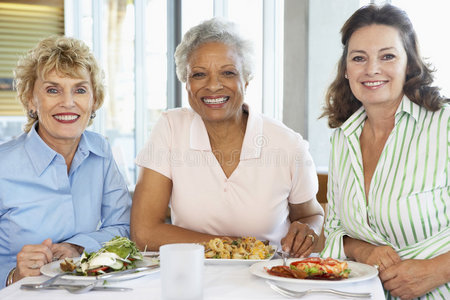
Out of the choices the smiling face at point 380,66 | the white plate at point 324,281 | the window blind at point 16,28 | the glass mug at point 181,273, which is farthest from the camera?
the window blind at point 16,28

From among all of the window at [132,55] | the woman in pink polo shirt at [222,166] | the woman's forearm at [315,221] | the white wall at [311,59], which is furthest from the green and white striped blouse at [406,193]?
the window at [132,55]

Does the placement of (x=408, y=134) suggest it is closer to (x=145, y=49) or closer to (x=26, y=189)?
(x=26, y=189)

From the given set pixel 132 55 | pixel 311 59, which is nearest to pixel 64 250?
pixel 311 59

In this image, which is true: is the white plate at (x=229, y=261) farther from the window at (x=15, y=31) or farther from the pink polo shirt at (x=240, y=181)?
the window at (x=15, y=31)

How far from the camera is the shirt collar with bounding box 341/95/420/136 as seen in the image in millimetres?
1554

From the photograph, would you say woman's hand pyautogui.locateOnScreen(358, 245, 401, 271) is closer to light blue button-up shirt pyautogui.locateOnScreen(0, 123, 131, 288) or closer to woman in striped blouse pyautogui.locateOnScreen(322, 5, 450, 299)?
woman in striped blouse pyautogui.locateOnScreen(322, 5, 450, 299)

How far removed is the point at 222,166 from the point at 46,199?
0.64 meters

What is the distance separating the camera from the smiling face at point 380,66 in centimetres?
157

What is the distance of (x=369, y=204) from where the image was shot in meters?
1.54

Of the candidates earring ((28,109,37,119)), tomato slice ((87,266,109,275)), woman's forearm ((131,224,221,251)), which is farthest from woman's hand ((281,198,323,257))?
earring ((28,109,37,119))

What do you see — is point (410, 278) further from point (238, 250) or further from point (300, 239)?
point (238, 250)

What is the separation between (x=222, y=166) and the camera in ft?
6.32

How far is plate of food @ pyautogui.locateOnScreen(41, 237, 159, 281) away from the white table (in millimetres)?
21

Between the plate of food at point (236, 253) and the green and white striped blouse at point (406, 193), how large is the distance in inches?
10.7
